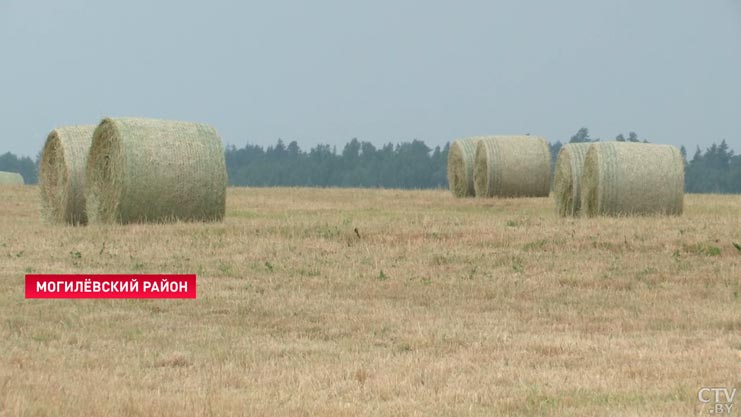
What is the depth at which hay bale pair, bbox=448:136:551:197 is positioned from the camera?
35.9m

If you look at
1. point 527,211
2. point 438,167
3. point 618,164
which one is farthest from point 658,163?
point 438,167

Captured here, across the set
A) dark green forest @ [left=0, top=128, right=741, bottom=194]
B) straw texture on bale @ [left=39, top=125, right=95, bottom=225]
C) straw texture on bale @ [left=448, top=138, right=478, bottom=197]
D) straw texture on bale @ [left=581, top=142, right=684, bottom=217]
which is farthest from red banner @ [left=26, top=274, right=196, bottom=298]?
dark green forest @ [left=0, top=128, right=741, bottom=194]

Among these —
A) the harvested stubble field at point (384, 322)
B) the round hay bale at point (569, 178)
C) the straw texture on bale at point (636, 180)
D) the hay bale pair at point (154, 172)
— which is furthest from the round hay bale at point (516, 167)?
the hay bale pair at point (154, 172)

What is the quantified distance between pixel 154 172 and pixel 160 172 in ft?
0.38

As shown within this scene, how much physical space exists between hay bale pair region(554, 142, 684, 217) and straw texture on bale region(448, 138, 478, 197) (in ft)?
40.7

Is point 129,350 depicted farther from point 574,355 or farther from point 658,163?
point 658,163

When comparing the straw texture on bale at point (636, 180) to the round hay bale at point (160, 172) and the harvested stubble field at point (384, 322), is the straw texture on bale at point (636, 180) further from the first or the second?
the round hay bale at point (160, 172)

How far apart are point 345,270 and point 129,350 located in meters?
6.19

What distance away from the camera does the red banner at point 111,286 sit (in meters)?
14.2

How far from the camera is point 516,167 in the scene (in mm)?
36125

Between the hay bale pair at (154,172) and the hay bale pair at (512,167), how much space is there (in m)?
14.5

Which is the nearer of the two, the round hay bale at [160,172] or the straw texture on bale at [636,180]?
the round hay bale at [160,172]

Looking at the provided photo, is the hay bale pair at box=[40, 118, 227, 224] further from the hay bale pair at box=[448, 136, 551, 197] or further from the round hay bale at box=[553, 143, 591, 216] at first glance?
A: the hay bale pair at box=[448, 136, 551, 197]

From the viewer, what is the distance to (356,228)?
20578 mm
